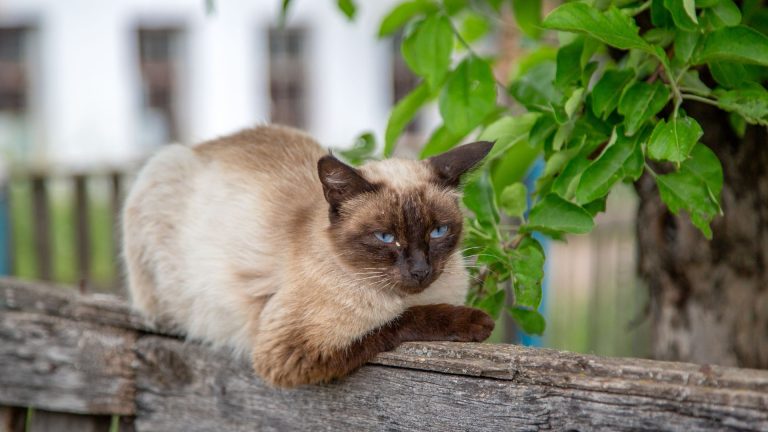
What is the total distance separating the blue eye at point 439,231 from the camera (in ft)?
7.71

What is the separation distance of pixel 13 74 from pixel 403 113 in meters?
13.5

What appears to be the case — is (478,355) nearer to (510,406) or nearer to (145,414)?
(510,406)

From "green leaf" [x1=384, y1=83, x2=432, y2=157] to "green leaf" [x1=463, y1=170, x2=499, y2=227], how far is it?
39 cm

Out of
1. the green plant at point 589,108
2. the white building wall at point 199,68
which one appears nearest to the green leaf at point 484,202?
the green plant at point 589,108

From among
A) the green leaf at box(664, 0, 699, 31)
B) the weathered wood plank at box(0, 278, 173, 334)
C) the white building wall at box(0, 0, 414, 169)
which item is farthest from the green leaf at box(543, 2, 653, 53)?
the white building wall at box(0, 0, 414, 169)

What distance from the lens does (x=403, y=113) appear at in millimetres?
2711

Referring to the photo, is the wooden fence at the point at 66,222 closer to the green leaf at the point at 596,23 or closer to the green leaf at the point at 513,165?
the green leaf at the point at 513,165

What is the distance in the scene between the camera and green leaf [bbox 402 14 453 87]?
2439 mm

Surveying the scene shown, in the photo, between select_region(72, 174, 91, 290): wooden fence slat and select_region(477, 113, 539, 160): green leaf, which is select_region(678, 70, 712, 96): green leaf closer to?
select_region(477, 113, 539, 160): green leaf

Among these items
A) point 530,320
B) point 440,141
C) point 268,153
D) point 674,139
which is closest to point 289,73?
point 268,153

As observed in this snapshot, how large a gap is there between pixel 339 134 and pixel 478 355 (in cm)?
1279

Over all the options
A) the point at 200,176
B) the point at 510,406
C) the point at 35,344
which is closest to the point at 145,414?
the point at 35,344

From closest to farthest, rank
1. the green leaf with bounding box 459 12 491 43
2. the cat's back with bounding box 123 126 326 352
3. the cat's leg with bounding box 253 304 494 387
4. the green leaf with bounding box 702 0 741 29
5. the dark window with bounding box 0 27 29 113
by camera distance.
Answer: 1. the green leaf with bounding box 702 0 741 29
2. the cat's leg with bounding box 253 304 494 387
3. the cat's back with bounding box 123 126 326 352
4. the green leaf with bounding box 459 12 491 43
5. the dark window with bounding box 0 27 29 113

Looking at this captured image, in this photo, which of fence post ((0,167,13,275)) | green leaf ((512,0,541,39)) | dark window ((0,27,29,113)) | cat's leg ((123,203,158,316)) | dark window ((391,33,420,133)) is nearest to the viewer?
cat's leg ((123,203,158,316))
